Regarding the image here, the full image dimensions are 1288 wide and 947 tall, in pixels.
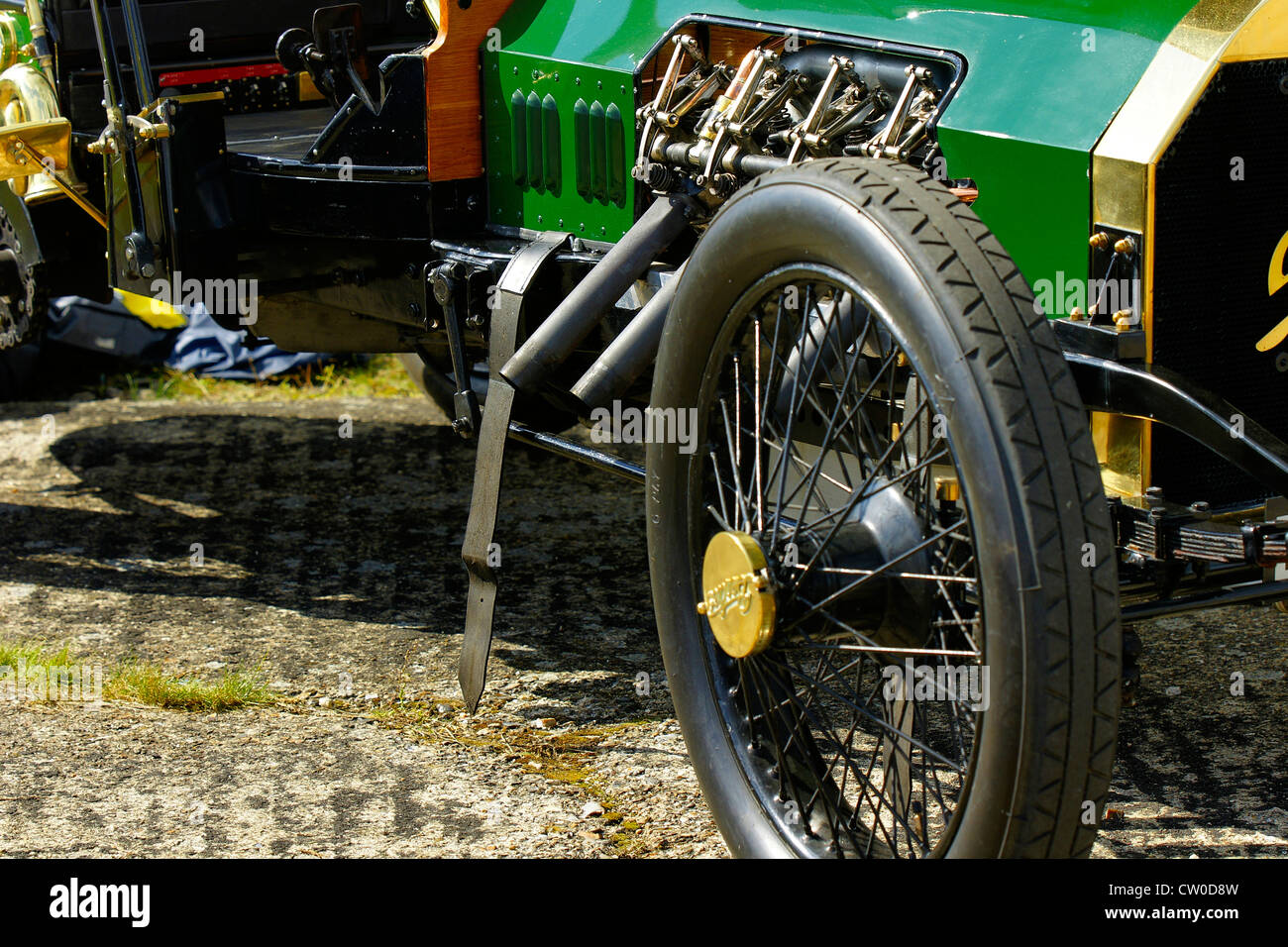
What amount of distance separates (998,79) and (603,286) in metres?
0.82

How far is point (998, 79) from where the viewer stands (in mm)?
2762

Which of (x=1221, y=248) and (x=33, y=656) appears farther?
(x=33, y=656)

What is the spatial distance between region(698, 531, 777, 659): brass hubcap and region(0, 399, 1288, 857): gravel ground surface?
0.59 meters

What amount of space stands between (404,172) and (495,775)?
1440 millimetres

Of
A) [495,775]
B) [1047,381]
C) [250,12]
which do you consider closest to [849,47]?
[1047,381]

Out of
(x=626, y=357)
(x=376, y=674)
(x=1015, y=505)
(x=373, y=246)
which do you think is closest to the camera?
(x=1015, y=505)

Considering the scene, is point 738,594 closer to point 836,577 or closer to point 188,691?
point 836,577

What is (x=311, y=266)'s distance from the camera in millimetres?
4008

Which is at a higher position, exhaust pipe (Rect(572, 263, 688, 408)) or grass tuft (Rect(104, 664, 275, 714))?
exhaust pipe (Rect(572, 263, 688, 408))

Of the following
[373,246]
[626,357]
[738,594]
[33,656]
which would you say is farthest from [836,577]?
[33,656]

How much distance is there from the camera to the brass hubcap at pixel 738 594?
7.59ft

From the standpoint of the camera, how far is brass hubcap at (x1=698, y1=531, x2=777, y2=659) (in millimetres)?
2314

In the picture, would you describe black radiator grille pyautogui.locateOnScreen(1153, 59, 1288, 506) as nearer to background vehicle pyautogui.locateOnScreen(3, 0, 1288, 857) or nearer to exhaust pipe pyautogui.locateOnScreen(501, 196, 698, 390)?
background vehicle pyautogui.locateOnScreen(3, 0, 1288, 857)

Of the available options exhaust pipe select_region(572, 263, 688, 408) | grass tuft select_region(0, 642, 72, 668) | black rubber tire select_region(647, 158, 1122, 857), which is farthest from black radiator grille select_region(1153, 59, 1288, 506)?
grass tuft select_region(0, 642, 72, 668)
